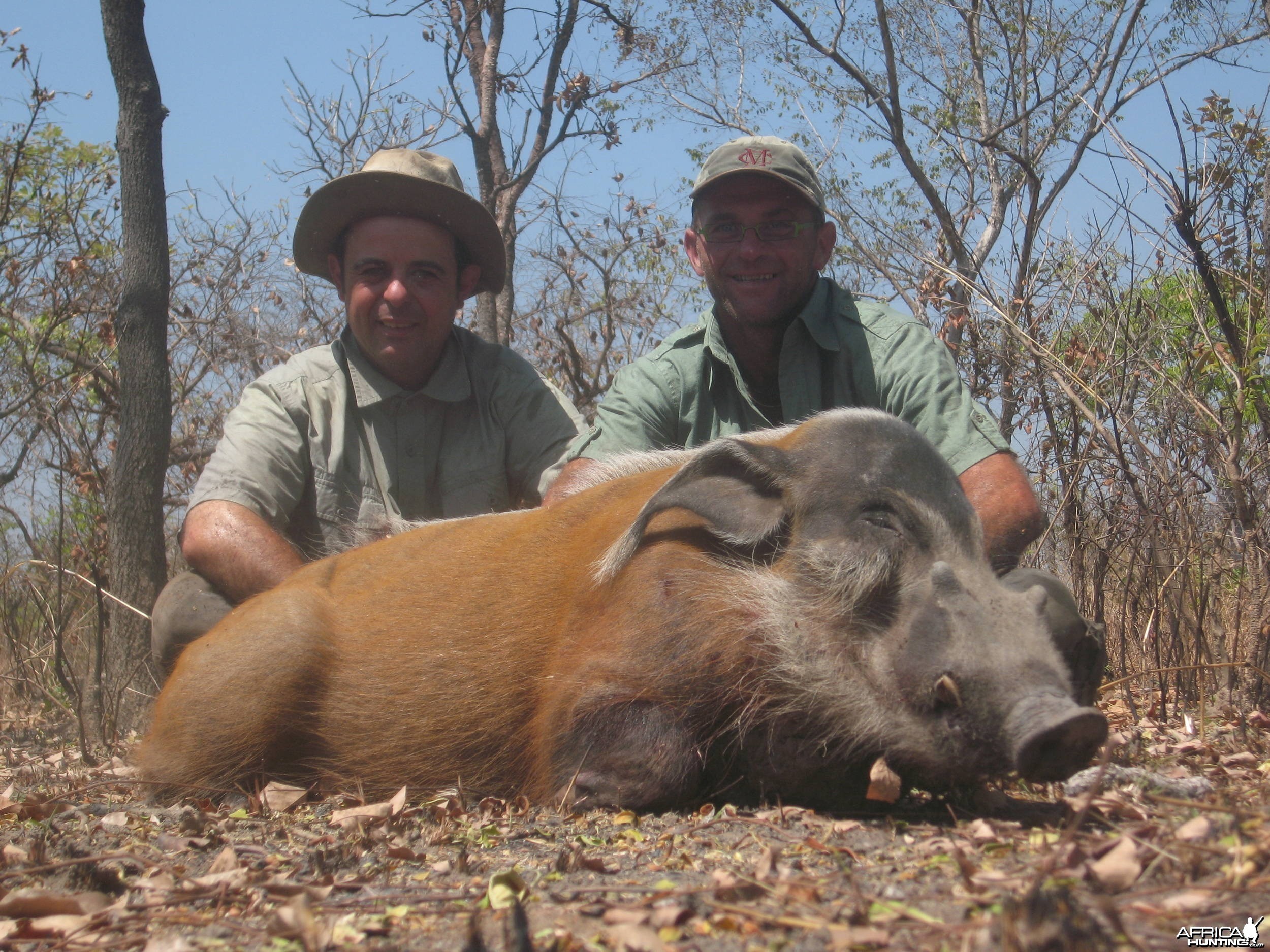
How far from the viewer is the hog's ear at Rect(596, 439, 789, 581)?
10.8 feet

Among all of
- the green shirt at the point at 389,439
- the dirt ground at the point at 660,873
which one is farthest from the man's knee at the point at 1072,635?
the green shirt at the point at 389,439

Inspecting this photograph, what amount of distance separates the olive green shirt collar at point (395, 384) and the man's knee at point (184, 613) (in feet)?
4.06

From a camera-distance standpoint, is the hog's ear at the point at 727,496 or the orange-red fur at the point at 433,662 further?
the orange-red fur at the point at 433,662

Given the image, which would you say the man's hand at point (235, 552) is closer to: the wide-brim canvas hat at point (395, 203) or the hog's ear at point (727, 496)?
the wide-brim canvas hat at point (395, 203)

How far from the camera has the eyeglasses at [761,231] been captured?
5.28 meters

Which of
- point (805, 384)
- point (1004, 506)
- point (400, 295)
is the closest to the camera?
point (1004, 506)

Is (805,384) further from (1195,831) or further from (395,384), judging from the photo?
(1195,831)

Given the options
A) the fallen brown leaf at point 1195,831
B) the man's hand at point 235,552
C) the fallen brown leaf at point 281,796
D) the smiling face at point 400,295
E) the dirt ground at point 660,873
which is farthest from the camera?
the smiling face at point 400,295

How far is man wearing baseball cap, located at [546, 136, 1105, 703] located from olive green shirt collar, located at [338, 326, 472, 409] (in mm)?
801

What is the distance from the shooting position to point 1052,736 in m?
2.44

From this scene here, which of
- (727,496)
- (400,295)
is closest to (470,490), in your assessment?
(400,295)

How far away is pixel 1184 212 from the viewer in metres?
3.96

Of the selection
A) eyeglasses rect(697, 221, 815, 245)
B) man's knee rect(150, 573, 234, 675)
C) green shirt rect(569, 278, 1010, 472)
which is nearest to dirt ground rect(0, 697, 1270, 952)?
man's knee rect(150, 573, 234, 675)

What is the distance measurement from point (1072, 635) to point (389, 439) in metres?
3.50
